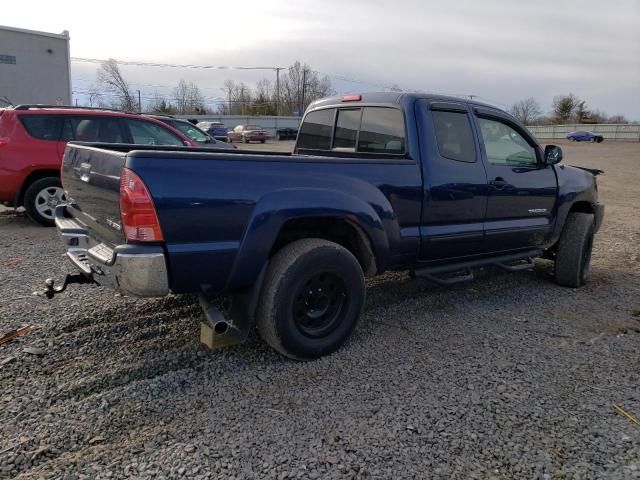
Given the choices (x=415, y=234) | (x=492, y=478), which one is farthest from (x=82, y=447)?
(x=415, y=234)

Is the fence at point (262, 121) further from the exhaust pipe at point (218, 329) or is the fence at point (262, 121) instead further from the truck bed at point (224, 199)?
the exhaust pipe at point (218, 329)

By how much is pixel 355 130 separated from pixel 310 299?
73.8 inches

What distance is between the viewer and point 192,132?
11352mm

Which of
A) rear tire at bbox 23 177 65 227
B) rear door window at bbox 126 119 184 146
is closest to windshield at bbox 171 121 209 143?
rear door window at bbox 126 119 184 146

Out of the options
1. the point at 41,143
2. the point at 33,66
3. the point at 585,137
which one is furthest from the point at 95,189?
the point at 585,137

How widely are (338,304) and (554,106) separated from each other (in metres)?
90.0

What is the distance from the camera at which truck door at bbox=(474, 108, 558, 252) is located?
4707 mm

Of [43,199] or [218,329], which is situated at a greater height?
[43,199]

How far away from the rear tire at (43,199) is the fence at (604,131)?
61.1m

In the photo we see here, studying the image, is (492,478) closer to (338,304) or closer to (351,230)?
(338,304)

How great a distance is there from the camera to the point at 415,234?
4113 mm

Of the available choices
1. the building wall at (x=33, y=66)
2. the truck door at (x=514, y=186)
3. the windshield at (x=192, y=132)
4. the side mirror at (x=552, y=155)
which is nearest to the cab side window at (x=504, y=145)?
the truck door at (x=514, y=186)

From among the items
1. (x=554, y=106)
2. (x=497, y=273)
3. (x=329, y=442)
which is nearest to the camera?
(x=329, y=442)

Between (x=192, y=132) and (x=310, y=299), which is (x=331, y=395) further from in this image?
(x=192, y=132)
